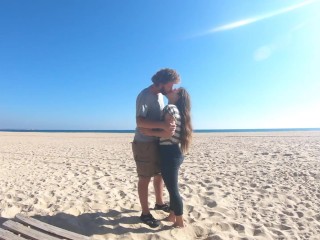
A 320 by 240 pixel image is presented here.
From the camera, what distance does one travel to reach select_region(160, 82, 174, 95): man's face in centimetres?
363

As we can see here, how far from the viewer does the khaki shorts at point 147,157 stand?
3.76 meters

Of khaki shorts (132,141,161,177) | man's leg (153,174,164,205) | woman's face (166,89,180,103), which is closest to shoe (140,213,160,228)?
man's leg (153,174,164,205)

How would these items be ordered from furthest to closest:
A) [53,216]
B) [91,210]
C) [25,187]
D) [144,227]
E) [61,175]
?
[61,175] < [25,187] < [91,210] < [53,216] < [144,227]

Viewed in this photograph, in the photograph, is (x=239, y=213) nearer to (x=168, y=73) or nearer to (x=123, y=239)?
(x=123, y=239)

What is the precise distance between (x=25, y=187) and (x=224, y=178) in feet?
15.1

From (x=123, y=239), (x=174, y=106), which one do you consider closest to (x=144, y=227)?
(x=123, y=239)

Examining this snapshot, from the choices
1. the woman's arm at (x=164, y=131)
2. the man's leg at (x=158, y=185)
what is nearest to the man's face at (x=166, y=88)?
the woman's arm at (x=164, y=131)

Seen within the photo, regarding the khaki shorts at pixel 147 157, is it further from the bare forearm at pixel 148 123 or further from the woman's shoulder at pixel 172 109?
the woman's shoulder at pixel 172 109

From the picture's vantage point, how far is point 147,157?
12.4ft

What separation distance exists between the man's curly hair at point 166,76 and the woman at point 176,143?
21 cm

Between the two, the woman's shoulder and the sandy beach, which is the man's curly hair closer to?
the woman's shoulder

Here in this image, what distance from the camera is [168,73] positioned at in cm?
356

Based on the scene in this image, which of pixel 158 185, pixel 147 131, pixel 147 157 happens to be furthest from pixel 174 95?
pixel 158 185

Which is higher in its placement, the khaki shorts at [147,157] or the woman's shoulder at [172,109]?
the woman's shoulder at [172,109]
